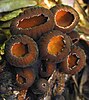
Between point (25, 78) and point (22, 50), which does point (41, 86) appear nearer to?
point (25, 78)

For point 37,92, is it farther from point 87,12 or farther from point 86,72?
point 87,12

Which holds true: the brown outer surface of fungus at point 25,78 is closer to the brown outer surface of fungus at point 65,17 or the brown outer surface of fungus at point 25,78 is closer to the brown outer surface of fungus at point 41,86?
the brown outer surface of fungus at point 41,86

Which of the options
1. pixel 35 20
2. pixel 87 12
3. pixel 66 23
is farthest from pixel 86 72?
pixel 35 20

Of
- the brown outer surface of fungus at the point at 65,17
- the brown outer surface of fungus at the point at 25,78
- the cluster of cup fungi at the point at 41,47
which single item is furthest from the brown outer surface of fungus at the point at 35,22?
the brown outer surface of fungus at the point at 25,78

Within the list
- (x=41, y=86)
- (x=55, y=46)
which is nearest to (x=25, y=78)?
(x=41, y=86)

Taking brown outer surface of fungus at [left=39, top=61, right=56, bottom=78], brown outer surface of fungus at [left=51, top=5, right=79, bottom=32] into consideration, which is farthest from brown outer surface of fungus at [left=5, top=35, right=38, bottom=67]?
brown outer surface of fungus at [left=51, top=5, right=79, bottom=32]

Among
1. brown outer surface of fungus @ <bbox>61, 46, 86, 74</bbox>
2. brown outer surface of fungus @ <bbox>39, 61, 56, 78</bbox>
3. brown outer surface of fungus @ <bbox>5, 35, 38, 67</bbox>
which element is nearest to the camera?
brown outer surface of fungus @ <bbox>5, 35, 38, 67</bbox>

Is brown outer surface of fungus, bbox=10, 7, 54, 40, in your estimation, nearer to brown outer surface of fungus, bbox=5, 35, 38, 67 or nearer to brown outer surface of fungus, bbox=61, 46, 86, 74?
brown outer surface of fungus, bbox=5, 35, 38, 67

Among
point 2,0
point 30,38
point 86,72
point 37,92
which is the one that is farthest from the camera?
point 86,72
